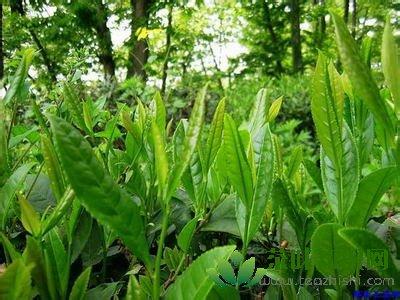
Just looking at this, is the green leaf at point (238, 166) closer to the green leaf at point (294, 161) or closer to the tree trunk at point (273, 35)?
the green leaf at point (294, 161)

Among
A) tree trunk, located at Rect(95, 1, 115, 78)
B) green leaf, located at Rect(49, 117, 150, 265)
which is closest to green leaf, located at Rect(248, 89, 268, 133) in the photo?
green leaf, located at Rect(49, 117, 150, 265)

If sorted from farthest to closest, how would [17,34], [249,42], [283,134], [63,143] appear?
[249,42], [17,34], [283,134], [63,143]

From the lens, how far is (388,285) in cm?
50

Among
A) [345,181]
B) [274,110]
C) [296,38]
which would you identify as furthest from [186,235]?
[296,38]

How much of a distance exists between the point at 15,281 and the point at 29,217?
85mm

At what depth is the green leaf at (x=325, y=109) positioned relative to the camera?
50 centimetres

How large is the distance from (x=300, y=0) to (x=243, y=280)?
1051cm

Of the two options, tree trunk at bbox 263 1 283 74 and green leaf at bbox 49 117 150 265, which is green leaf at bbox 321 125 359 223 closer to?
green leaf at bbox 49 117 150 265

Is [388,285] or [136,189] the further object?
[136,189]

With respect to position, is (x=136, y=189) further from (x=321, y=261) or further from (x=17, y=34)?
(x=17, y=34)

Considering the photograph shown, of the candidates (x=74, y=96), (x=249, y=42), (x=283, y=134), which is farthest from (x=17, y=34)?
(x=74, y=96)

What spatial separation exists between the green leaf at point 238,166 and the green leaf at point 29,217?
0.68 ft

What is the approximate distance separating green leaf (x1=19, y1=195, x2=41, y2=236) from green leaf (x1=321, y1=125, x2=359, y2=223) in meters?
0.30

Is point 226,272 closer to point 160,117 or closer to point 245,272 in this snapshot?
point 245,272
